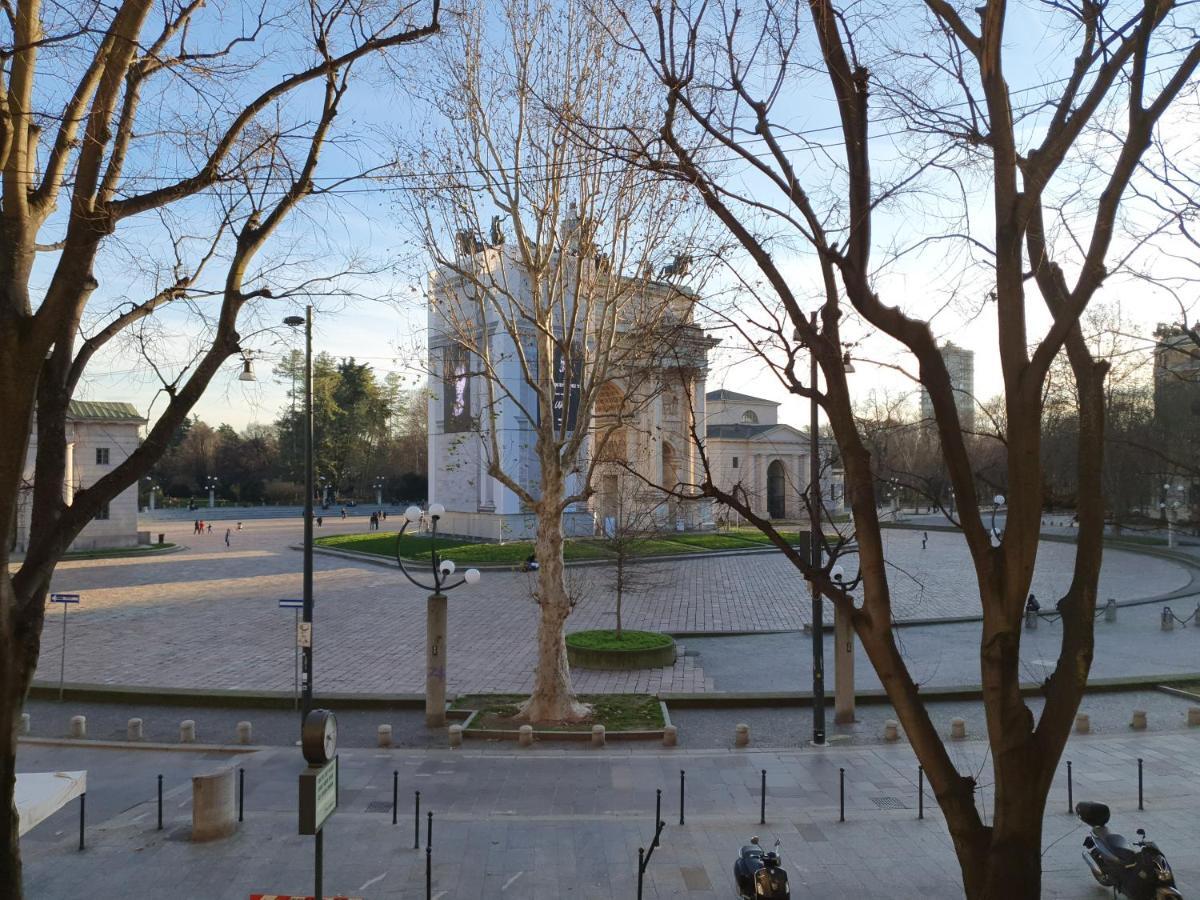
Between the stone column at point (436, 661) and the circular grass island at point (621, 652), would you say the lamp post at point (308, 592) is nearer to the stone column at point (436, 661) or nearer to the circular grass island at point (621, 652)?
the stone column at point (436, 661)

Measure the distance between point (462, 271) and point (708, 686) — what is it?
9892mm

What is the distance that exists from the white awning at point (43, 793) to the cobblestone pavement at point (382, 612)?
31.2 feet

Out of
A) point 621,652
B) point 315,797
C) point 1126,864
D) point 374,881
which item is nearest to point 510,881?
point 374,881

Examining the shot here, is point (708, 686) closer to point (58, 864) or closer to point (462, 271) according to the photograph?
point (462, 271)

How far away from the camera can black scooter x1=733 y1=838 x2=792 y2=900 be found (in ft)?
24.0

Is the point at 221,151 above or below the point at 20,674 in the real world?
above

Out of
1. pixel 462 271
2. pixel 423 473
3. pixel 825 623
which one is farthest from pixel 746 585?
pixel 423 473

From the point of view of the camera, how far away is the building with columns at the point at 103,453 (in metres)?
46.8

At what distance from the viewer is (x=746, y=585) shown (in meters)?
33.2

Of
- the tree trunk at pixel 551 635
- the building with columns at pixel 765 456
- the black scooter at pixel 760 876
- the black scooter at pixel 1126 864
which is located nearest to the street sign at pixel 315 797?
the black scooter at pixel 760 876

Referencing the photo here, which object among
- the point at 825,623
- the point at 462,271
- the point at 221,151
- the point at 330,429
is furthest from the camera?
A: the point at 330,429

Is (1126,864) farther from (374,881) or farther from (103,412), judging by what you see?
(103,412)

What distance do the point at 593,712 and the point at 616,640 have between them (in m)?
5.70

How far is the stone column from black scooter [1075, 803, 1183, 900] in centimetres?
948
